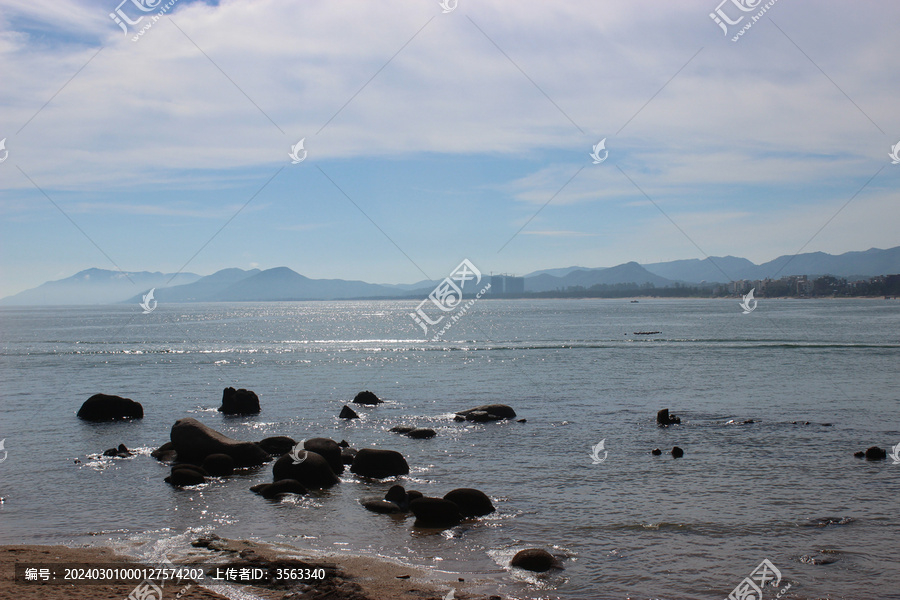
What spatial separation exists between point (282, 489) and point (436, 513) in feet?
19.9

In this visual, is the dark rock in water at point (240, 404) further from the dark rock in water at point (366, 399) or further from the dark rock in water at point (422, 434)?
the dark rock in water at point (422, 434)

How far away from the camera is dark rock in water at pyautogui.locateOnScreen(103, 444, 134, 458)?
29.0 meters

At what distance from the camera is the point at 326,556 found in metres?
16.8

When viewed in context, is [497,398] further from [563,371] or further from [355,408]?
[563,371]

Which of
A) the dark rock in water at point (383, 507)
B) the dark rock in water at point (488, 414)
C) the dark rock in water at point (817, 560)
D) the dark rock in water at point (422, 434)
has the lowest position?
the dark rock in water at point (817, 560)

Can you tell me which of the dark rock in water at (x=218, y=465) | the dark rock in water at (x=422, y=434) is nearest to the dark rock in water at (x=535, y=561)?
the dark rock in water at (x=218, y=465)

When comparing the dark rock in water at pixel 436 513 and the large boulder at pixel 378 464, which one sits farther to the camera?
the large boulder at pixel 378 464

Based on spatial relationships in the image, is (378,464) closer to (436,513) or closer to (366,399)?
(436,513)

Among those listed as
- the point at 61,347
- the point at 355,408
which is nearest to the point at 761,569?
the point at 355,408

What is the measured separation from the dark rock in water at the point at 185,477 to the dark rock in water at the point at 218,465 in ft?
2.08

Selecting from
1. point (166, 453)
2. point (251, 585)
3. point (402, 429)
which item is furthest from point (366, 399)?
point (251, 585)

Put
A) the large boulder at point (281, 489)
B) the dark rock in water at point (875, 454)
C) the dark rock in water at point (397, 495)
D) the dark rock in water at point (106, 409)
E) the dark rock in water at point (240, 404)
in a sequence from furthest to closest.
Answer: the dark rock in water at point (240, 404), the dark rock in water at point (106, 409), the dark rock in water at point (875, 454), the large boulder at point (281, 489), the dark rock in water at point (397, 495)

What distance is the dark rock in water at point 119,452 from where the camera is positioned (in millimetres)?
28991

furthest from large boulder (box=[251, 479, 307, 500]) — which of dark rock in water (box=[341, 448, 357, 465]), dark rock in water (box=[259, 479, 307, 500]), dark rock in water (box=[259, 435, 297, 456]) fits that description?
dark rock in water (box=[259, 435, 297, 456])
